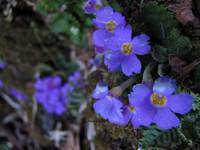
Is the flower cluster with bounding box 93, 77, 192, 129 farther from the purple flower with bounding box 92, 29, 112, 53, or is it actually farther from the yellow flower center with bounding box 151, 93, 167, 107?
the purple flower with bounding box 92, 29, 112, 53

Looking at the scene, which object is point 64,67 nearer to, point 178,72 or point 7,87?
point 7,87

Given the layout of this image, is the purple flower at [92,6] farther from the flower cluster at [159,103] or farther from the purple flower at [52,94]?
the purple flower at [52,94]

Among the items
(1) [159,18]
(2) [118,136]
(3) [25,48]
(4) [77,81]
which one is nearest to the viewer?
(1) [159,18]

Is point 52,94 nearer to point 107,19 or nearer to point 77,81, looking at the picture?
point 77,81

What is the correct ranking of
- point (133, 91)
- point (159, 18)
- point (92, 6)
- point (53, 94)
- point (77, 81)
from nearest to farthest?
point (133, 91)
point (159, 18)
point (92, 6)
point (77, 81)
point (53, 94)

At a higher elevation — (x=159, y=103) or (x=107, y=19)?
(x=107, y=19)

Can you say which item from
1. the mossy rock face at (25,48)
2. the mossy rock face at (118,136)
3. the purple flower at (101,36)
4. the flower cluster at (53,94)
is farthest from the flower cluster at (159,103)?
the mossy rock face at (25,48)

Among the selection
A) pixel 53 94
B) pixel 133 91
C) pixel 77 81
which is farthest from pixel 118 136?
pixel 53 94
